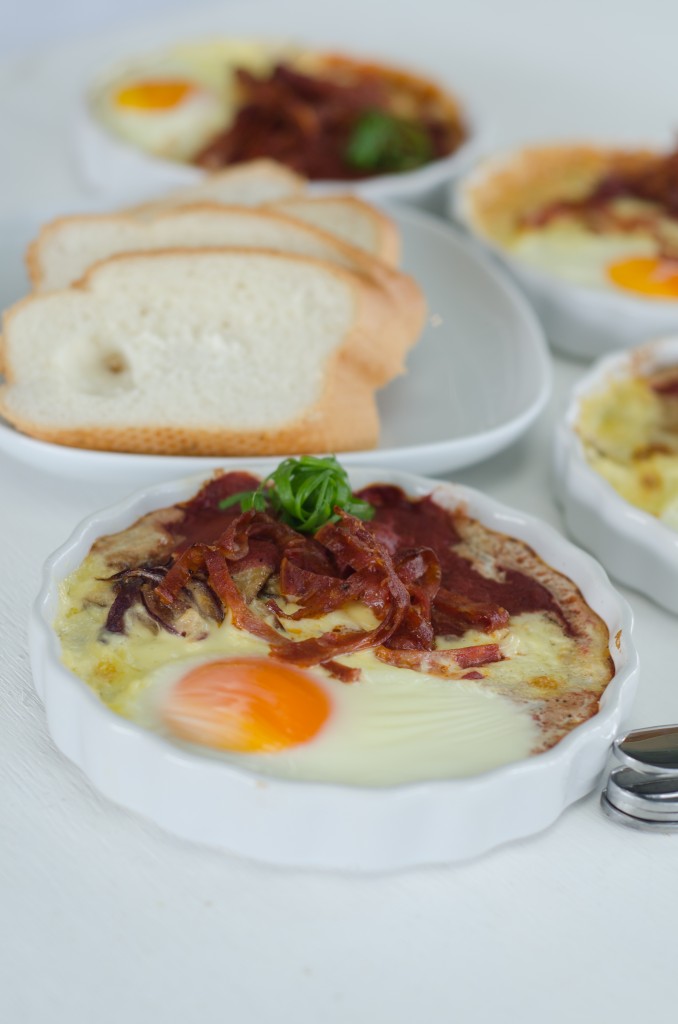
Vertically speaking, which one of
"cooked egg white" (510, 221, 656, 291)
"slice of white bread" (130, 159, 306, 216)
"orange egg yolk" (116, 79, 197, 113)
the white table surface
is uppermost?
"slice of white bread" (130, 159, 306, 216)

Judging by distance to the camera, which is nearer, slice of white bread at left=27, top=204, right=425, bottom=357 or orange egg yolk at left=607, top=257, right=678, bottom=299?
slice of white bread at left=27, top=204, right=425, bottom=357

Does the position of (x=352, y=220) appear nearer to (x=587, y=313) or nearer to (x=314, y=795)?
(x=587, y=313)

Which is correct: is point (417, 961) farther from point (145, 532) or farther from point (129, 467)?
point (129, 467)

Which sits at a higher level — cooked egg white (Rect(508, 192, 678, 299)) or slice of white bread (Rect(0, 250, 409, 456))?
slice of white bread (Rect(0, 250, 409, 456))

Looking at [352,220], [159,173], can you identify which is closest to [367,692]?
[352,220]

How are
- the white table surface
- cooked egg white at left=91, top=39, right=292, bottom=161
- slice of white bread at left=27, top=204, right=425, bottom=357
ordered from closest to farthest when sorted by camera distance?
the white table surface
slice of white bread at left=27, top=204, right=425, bottom=357
cooked egg white at left=91, top=39, right=292, bottom=161

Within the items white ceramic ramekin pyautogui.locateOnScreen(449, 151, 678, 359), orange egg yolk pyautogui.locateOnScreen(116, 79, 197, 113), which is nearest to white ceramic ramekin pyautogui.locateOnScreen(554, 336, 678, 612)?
white ceramic ramekin pyautogui.locateOnScreen(449, 151, 678, 359)

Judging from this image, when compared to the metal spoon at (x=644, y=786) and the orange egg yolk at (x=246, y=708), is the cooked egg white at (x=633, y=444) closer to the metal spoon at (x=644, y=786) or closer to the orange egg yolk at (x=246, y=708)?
the metal spoon at (x=644, y=786)

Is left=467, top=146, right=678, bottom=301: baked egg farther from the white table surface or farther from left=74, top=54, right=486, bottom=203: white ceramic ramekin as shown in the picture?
the white table surface
